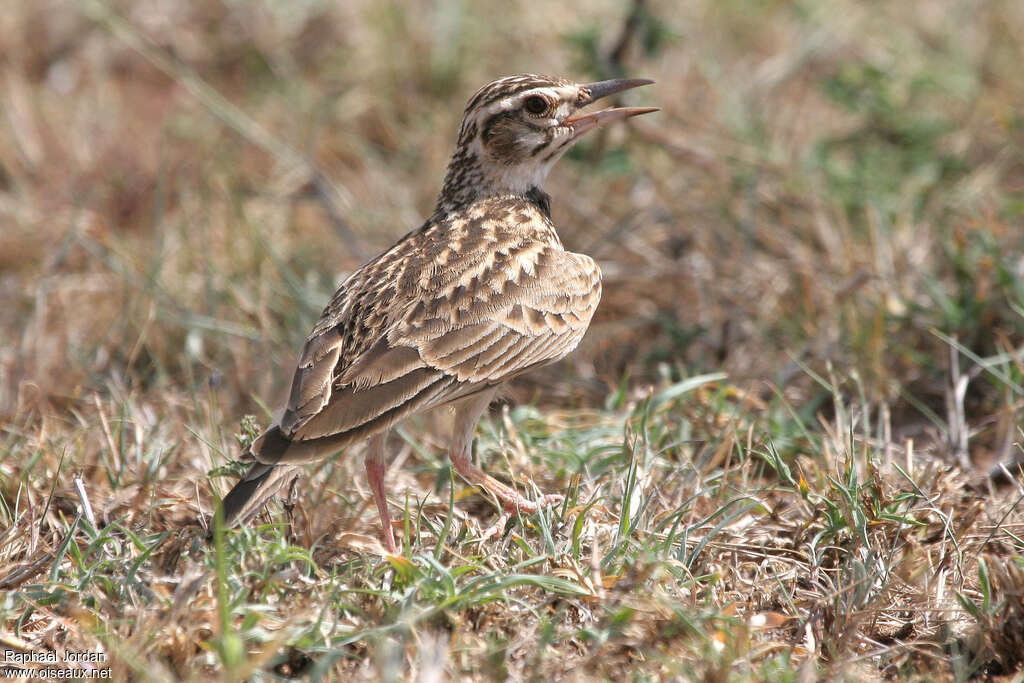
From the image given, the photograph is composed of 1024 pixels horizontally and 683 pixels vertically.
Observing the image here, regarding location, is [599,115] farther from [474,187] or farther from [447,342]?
[447,342]

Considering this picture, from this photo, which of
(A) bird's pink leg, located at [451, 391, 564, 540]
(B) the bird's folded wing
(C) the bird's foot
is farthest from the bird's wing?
(C) the bird's foot

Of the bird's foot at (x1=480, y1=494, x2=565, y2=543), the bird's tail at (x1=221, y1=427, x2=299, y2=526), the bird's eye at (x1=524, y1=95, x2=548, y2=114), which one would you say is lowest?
the bird's foot at (x1=480, y1=494, x2=565, y2=543)

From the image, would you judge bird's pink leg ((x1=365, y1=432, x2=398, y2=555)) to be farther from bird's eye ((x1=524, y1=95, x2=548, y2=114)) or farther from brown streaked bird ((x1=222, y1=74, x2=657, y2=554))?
bird's eye ((x1=524, y1=95, x2=548, y2=114))

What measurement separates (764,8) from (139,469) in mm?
6649

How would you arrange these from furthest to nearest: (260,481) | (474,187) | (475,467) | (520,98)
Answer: (474,187) → (520,98) → (475,467) → (260,481)

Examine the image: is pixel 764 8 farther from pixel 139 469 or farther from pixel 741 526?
pixel 139 469

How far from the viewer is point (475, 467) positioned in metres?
5.12

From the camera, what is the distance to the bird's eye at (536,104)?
547cm

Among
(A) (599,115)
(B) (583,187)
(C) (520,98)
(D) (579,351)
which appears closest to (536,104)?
(C) (520,98)

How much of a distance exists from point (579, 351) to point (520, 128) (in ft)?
5.51

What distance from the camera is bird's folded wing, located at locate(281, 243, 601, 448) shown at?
14.4 feet

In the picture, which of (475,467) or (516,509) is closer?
(516,509)

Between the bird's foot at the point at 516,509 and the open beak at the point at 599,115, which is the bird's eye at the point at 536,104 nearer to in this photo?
the open beak at the point at 599,115

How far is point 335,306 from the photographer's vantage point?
16.4 ft
